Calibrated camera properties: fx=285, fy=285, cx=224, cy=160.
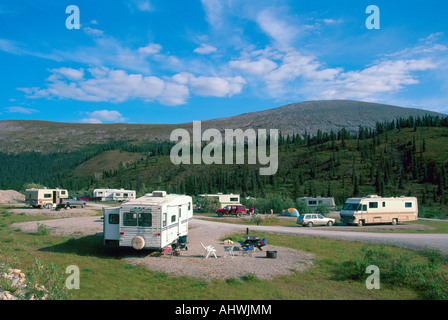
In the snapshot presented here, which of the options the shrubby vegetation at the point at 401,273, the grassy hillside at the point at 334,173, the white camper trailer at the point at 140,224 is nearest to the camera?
the shrubby vegetation at the point at 401,273

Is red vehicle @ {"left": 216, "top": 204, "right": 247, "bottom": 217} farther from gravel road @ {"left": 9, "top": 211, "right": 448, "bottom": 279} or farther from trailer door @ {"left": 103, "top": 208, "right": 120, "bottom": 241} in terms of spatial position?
trailer door @ {"left": 103, "top": 208, "right": 120, "bottom": 241}

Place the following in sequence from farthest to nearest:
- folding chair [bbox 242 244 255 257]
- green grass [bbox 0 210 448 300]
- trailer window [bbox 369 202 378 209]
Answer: trailer window [bbox 369 202 378 209] → folding chair [bbox 242 244 255 257] → green grass [bbox 0 210 448 300]

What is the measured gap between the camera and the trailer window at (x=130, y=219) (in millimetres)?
13383

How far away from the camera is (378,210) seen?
87.3 ft

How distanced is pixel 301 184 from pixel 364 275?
2466 inches

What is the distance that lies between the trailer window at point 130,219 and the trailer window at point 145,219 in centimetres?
25

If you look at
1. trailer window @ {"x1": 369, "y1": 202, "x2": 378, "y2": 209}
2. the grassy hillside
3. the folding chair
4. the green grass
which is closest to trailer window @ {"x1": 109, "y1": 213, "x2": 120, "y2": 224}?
the green grass

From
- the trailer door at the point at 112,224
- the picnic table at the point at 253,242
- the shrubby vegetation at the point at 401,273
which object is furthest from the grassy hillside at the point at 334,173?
the trailer door at the point at 112,224

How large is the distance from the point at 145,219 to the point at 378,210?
Result: 74.0ft

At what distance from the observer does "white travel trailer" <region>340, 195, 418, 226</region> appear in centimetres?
2619

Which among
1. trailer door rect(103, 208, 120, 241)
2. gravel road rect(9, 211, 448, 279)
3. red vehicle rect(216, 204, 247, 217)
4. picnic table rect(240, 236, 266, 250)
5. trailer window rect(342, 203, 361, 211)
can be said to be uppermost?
trailer door rect(103, 208, 120, 241)

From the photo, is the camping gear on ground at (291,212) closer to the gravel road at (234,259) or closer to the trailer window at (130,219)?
the gravel road at (234,259)

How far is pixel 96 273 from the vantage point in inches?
434

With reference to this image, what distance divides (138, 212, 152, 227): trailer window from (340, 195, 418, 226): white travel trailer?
20080 mm
